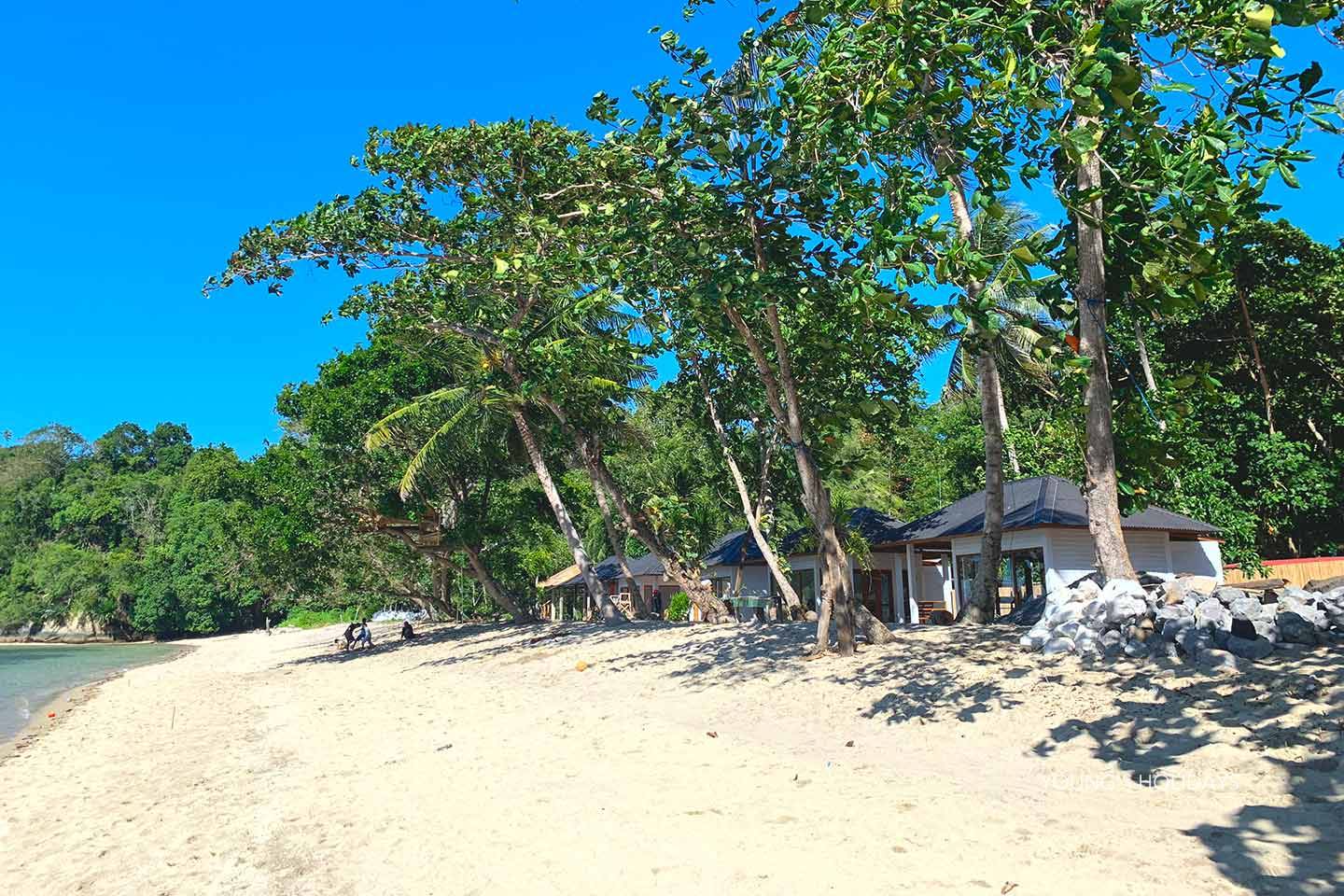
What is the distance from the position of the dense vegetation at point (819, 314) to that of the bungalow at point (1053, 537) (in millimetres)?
898

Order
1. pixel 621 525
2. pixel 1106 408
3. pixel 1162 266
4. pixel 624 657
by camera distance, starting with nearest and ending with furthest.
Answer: pixel 1162 266 < pixel 1106 408 < pixel 624 657 < pixel 621 525

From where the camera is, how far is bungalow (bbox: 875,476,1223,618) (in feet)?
52.8

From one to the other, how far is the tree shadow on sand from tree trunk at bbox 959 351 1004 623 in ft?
16.2

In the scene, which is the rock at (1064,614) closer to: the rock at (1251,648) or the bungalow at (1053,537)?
the rock at (1251,648)

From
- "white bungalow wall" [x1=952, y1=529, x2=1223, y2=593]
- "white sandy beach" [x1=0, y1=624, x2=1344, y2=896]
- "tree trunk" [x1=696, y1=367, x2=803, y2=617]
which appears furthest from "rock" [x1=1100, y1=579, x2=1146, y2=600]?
"tree trunk" [x1=696, y1=367, x2=803, y2=617]

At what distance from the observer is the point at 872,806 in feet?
17.0

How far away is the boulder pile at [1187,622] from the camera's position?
6.61 m

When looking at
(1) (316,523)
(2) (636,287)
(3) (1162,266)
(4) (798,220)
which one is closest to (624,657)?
(2) (636,287)

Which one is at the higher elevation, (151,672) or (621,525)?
(621,525)

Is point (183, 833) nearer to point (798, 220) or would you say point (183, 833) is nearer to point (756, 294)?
point (756, 294)

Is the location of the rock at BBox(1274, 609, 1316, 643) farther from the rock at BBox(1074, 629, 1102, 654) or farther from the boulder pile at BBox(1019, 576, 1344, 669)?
the rock at BBox(1074, 629, 1102, 654)

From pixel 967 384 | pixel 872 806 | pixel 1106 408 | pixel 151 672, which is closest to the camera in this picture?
pixel 872 806

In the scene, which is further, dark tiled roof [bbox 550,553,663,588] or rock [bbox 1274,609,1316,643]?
dark tiled roof [bbox 550,553,663,588]

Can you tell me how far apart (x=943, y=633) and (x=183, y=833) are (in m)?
8.23
